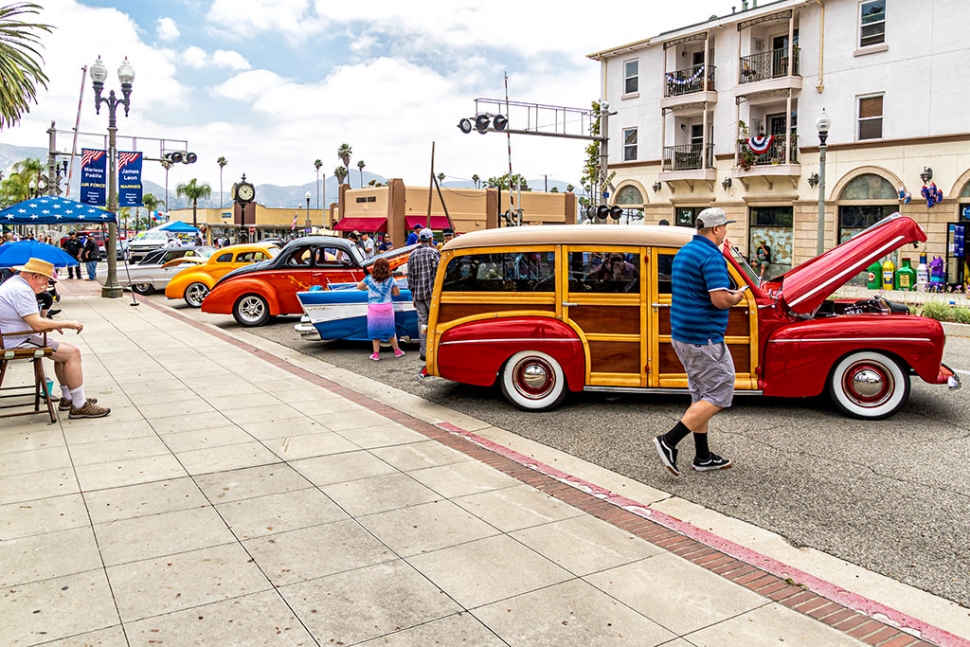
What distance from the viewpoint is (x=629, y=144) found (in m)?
36.6

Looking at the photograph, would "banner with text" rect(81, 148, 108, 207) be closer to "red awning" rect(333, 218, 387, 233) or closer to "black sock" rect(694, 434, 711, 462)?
"black sock" rect(694, 434, 711, 462)

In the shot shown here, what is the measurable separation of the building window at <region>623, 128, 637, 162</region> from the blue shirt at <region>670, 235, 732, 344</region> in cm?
3193

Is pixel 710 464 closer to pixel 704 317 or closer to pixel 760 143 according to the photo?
pixel 704 317

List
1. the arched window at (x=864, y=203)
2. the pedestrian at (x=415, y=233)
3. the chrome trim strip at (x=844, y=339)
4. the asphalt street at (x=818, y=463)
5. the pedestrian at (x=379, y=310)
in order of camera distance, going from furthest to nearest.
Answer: the arched window at (x=864, y=203), the pedestrian at (x=415, y=233), the pedestrian at (x=379, y=310), the chrome trim strip at (x=844, y=339), the asphalt street at (x=818, y=463)

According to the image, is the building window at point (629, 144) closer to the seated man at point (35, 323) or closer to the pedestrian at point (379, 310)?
the pedestrian at point (379, 310)

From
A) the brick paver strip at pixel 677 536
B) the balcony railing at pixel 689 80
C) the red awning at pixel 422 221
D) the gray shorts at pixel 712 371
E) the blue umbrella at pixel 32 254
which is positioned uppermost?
the balcony railing at pixel 689 80

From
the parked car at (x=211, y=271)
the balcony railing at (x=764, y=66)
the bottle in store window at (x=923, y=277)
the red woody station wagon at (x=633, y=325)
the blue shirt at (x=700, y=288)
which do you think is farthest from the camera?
the balcony railing at (x=764, y=66)

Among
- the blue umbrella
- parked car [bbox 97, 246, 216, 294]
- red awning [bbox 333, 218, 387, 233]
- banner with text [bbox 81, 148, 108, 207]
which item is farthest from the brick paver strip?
red awning [bbox 333, 218, 387, 233]

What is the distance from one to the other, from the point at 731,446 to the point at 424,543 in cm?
330

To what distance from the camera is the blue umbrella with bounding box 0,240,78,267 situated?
8.44 metres

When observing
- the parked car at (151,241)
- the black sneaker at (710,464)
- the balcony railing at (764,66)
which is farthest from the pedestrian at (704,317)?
the parked car at (151,241)

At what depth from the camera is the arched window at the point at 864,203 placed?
89.2 ft

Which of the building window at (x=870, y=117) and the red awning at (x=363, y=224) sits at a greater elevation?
the building window at (x=870, y=117)

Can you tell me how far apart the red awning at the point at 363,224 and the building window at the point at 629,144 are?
70.3 feet
